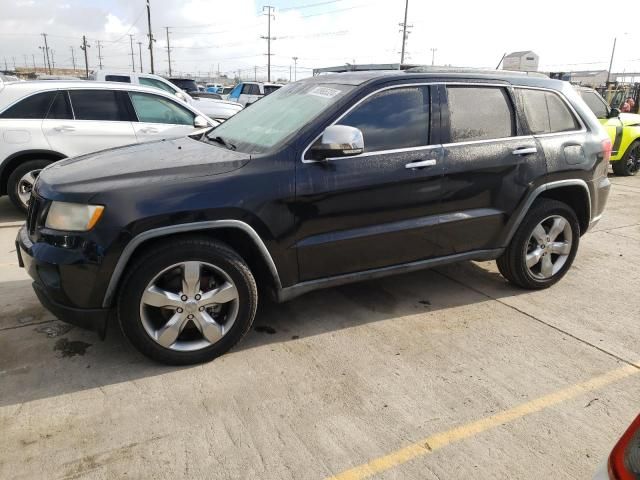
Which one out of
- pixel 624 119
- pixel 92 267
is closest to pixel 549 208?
pixel 92 267

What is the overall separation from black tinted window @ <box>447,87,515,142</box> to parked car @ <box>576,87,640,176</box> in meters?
6.91

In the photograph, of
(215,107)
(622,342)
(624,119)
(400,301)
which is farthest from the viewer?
(215,107)

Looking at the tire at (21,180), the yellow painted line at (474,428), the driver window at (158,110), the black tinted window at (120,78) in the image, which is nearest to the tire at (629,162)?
the driver window at (158,110)

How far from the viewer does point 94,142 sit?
6.57 meters

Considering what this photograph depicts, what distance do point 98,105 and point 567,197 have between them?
5698 millimetres

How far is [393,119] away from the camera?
3551mm

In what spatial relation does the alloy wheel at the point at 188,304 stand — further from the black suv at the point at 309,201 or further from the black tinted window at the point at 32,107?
the black tinted window at the point at 32,107

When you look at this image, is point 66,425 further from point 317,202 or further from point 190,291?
point 317,202

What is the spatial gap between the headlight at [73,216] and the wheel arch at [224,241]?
240 millimetres

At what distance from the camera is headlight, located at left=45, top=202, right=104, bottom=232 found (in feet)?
9.27

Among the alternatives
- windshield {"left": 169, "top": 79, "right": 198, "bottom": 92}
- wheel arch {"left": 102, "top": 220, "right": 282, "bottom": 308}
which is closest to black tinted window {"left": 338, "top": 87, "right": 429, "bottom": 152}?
wheel arch {"left": 102, "top": 220, "right": 282, "bottom": 308}

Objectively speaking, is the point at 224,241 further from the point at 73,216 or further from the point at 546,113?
the point at 546,113

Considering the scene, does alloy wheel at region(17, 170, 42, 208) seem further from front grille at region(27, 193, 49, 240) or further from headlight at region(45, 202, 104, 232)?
headlight at region(45, 202, 104, 232)

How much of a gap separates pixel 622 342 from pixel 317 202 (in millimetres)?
2372
